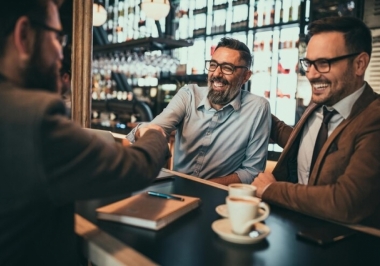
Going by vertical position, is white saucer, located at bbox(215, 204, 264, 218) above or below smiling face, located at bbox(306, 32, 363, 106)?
below

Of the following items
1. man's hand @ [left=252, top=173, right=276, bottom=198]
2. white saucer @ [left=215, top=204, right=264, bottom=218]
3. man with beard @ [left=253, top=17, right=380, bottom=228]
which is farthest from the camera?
man's hand @ [left=252, top=173, right=276, bottom=198]

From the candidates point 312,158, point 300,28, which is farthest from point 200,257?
point 300,28

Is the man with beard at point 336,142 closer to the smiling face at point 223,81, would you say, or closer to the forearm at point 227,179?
the forearm at point 227,179

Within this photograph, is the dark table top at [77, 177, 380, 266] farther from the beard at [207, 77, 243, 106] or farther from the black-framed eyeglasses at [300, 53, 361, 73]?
the beard at [207, 77, 243, 106]

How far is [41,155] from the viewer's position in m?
0.72

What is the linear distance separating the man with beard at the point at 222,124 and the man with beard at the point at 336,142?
1.24 feet

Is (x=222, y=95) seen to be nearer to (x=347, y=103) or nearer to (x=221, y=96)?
(x=221, y=96)

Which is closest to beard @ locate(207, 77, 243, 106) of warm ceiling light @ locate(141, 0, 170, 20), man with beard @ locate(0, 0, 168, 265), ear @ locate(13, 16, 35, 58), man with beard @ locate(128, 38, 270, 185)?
man with beard @ locate(128, 38, 270, 185)

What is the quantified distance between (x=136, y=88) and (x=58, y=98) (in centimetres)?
676

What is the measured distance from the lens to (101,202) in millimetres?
1213

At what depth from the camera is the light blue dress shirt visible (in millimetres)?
2182

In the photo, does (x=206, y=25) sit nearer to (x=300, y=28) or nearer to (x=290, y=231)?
(x=300, y=28)

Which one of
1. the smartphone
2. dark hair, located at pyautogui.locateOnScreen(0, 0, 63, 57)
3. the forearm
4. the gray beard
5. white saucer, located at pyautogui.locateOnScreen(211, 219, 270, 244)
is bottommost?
the forearm

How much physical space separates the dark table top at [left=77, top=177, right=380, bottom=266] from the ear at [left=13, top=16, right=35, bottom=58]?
50 cm
